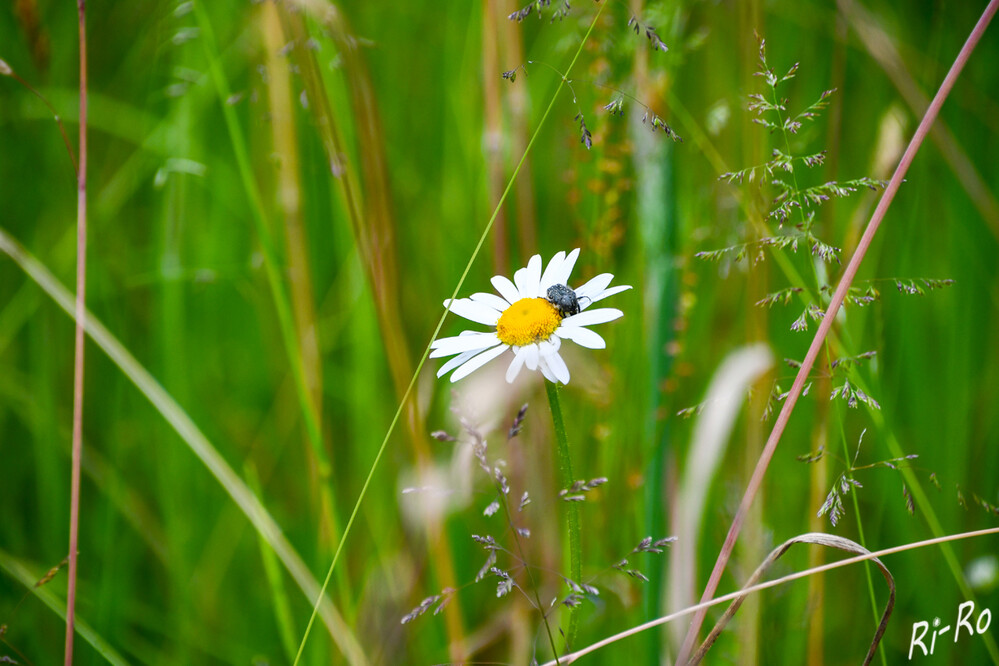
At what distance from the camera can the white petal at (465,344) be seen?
0.61 m

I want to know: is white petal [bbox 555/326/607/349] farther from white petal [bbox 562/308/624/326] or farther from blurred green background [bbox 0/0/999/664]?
blurred green background [bbox 0/0/999/664]

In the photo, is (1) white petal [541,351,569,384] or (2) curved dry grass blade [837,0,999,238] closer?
(1) white petal [541,351,569,384]

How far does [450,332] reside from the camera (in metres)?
1.19

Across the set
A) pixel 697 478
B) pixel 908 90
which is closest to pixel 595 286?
pixel 697 478

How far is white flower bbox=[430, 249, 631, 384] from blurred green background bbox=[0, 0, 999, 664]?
0.06m

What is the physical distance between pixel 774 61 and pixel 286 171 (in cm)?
102

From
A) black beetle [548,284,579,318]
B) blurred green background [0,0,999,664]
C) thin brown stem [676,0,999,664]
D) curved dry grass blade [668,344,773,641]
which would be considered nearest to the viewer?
thin brown stem [676,0,999,664]

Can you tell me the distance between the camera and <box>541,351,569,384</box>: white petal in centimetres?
55

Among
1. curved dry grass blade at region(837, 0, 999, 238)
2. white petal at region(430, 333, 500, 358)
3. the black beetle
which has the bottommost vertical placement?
white petal at region(430, 333, 500, 358)

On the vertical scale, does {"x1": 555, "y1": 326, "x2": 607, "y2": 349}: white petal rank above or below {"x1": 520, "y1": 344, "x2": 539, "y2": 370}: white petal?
above

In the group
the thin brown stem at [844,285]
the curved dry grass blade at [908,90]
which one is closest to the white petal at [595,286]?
the thin brown stem at [844,285]

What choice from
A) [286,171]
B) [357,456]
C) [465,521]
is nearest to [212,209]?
[286,171]

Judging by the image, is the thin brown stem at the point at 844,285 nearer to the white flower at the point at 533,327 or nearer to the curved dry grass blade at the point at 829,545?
the curved dry grass blade at the point at 829,545

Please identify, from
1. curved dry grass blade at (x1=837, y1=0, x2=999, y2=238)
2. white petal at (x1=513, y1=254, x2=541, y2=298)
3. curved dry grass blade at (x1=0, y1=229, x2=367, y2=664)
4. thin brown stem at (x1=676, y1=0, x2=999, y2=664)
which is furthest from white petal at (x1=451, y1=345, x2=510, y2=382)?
curved dry grass blade at (x1=837, y1=0, x2=999, y2=238)
